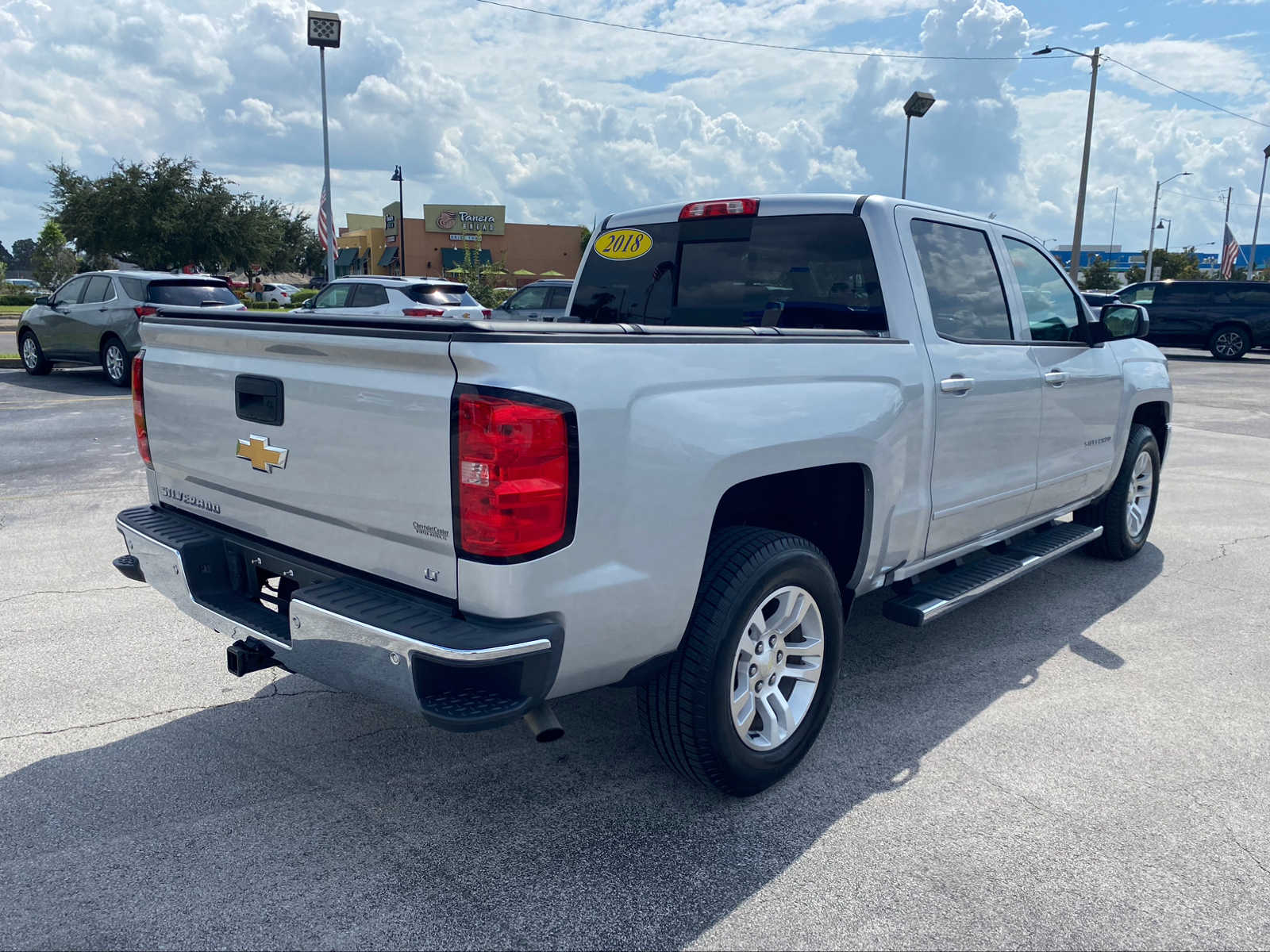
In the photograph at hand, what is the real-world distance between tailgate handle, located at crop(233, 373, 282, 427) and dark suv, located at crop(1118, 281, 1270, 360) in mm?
23853

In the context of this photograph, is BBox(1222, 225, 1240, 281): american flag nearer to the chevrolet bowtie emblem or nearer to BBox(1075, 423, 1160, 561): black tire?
BBox(1075, 423, 1160, 561): black tire

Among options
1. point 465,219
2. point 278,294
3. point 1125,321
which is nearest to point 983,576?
point 1125,321

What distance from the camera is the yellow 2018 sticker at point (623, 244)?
457 cm

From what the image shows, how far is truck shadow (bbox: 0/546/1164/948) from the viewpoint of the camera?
2.54 meters

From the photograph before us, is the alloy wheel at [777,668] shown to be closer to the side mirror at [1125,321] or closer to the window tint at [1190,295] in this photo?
the side mirror at [1125,321]

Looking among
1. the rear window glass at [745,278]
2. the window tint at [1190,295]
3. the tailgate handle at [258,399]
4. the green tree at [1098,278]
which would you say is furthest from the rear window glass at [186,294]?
the green tree at [1098,278]

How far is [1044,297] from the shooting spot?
4859 mm

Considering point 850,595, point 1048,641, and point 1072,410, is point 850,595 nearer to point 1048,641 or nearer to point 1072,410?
point 1048,641

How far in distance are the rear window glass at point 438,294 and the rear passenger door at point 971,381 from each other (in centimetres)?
1204

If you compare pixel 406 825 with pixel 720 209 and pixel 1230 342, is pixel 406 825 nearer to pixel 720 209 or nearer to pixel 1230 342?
pixel 720 209

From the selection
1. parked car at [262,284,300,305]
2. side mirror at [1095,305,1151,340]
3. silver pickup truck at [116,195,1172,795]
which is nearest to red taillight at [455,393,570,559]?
silver pickup truck at [116,195,1172,795]

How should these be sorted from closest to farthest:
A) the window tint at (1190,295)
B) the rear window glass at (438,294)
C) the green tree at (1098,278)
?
the rear window glass at (438,294) < the window tint at (1190,295) < the green tree at (1098,278)

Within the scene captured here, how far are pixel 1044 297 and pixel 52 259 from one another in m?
77.3

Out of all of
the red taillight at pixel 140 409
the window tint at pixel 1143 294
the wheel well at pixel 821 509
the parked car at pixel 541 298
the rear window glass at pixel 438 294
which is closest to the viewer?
the wheel well at pixel 821 509
